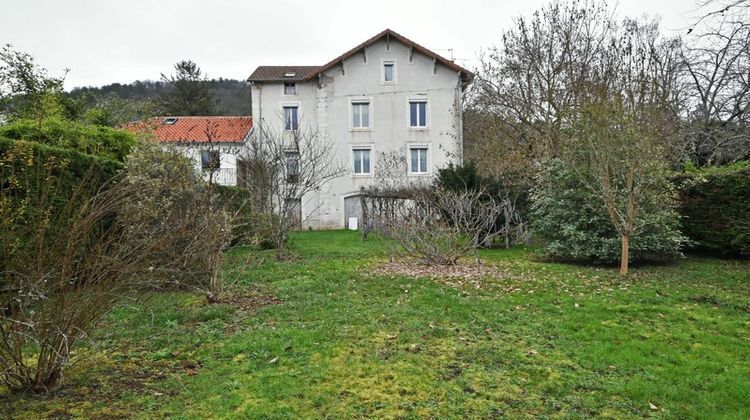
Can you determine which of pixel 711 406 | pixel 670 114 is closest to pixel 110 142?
pixel 711 406

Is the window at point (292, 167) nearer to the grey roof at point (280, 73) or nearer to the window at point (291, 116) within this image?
the window at point (291, 116)

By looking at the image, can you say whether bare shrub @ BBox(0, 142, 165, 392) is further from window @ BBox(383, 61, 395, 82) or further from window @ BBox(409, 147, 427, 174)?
window @ BBox(383, 61, 395, 82)

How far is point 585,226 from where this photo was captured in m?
10.9

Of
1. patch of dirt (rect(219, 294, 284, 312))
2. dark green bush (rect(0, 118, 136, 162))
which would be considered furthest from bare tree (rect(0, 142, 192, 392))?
dark green bush (rect(0, 118, 136, 162))

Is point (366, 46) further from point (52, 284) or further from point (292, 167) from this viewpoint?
point (52, 284)

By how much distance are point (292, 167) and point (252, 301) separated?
8.54 m

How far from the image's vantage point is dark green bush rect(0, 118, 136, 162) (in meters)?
8.91

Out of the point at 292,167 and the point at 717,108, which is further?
the point at 717,108

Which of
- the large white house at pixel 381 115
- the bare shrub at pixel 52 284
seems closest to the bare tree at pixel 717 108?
the large white house at pixel 381 115

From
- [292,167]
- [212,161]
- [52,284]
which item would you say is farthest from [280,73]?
[52,284]

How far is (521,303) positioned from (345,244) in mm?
9126

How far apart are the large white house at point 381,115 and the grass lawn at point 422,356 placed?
56.6 ft

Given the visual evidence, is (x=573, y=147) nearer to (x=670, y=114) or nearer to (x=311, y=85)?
(x=670, y=114)

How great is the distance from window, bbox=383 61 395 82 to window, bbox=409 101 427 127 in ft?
5.84
